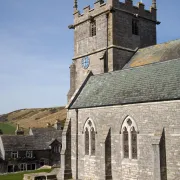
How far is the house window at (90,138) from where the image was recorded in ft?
84.9

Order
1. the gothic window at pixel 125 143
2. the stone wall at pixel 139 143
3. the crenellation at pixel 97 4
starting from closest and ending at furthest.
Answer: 1. the stone wall at pixel 139 143
2. the gothic window at pixel 125 143
3. the crenellation at pixel 97 4

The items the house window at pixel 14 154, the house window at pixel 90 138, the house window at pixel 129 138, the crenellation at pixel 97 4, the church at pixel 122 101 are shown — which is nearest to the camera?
the church at pixel 122 101

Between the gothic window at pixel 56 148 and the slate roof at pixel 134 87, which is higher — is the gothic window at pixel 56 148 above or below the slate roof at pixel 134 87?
below

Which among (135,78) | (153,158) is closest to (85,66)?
(135,78)

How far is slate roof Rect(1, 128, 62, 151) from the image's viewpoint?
5388cm

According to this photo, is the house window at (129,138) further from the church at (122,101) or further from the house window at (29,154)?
Answer: the house window at (29,154)

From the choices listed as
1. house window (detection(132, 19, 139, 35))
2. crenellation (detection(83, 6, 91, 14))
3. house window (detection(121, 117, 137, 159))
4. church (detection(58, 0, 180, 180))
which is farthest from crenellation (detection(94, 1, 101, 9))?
house window (detection(121, 117, 137, 159))

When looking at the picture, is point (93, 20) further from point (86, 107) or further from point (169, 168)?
point (169, 168)

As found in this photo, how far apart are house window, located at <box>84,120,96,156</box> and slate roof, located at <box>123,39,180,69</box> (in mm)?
8926

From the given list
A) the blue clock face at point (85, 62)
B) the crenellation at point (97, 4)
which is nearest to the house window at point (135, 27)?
the crenellation at point (97, 4)

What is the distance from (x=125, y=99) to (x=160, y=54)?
364 inches

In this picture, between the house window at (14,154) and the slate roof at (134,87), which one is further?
the house window at (14,154)

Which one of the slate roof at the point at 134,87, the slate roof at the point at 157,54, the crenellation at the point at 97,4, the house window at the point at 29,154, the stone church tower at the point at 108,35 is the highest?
the crenellation at the point at 97,4

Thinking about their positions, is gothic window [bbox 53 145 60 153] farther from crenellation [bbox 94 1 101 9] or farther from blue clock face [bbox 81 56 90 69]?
crenellation [bbox 94 1 101 9]
